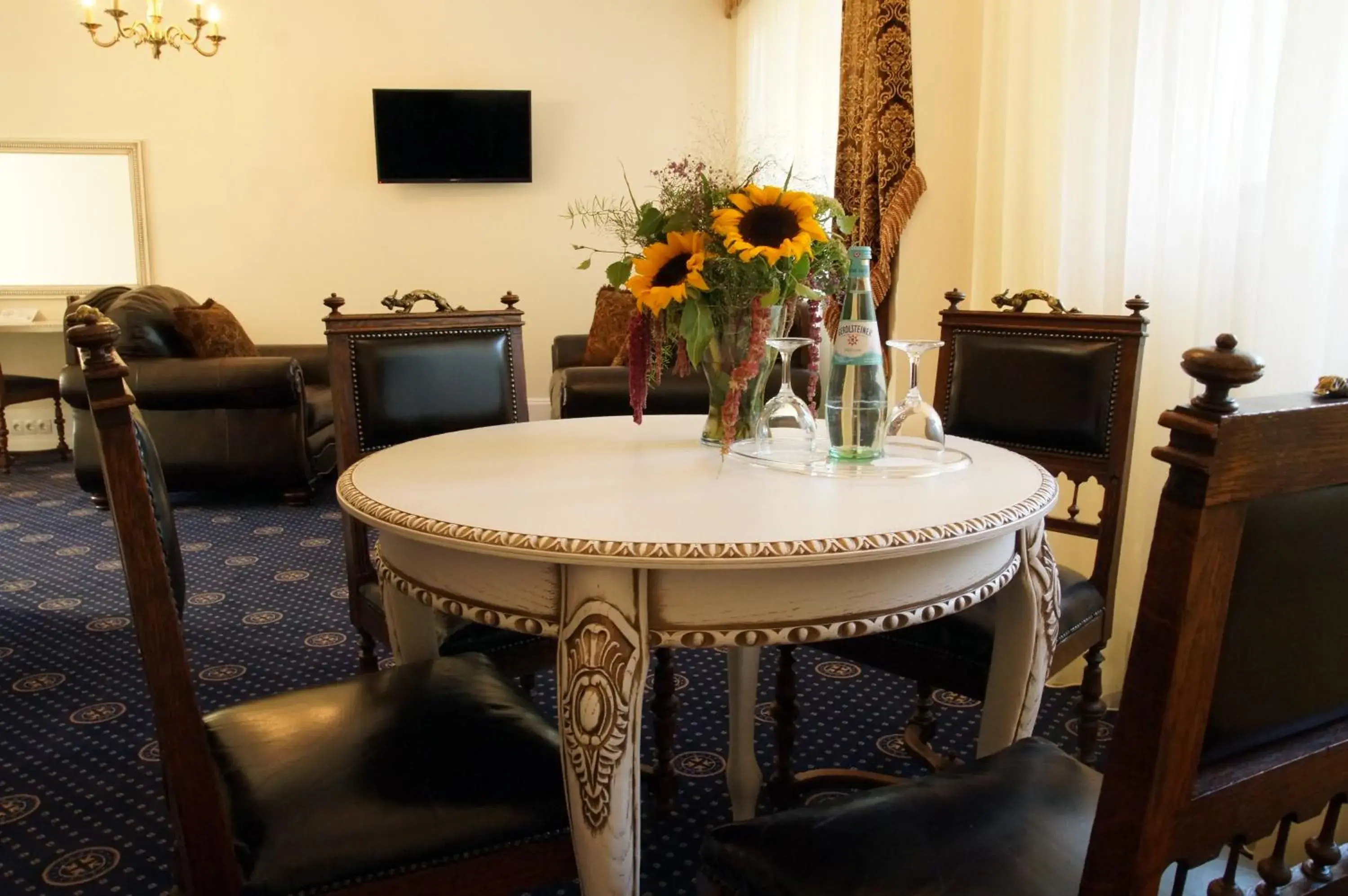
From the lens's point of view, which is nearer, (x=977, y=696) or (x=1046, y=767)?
(x=1046, y=767)

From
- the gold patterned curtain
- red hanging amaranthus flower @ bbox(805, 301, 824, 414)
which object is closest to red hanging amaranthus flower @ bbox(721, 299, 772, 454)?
red hanging amaranthus flower @ bbox(805, 301, 824, 414)

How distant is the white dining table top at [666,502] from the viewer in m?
1.04

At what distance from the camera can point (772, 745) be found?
86.0 inches

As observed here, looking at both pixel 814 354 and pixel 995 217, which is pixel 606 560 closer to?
pixel 814 354

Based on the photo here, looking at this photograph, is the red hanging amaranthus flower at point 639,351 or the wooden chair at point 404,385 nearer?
the red hanging amaranthus flower at point 639,351

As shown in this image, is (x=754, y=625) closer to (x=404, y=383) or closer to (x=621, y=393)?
(x=404, y=383)

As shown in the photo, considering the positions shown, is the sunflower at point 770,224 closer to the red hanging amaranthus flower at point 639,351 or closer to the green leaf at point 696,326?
the green leaf at point 696,326

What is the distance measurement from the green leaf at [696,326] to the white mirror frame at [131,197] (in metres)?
5.41

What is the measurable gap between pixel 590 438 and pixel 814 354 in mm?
435

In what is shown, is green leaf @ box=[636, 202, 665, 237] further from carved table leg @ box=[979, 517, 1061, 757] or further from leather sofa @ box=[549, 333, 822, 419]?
leather sofa @ box=[549, 333, 822, 419]

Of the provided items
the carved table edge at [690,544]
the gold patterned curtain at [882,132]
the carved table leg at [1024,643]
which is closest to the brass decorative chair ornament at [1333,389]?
the carved table edge at [690,544]

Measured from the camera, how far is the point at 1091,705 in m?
1.79

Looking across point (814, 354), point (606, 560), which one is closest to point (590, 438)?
point (814, 354)

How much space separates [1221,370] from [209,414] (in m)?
4.34
